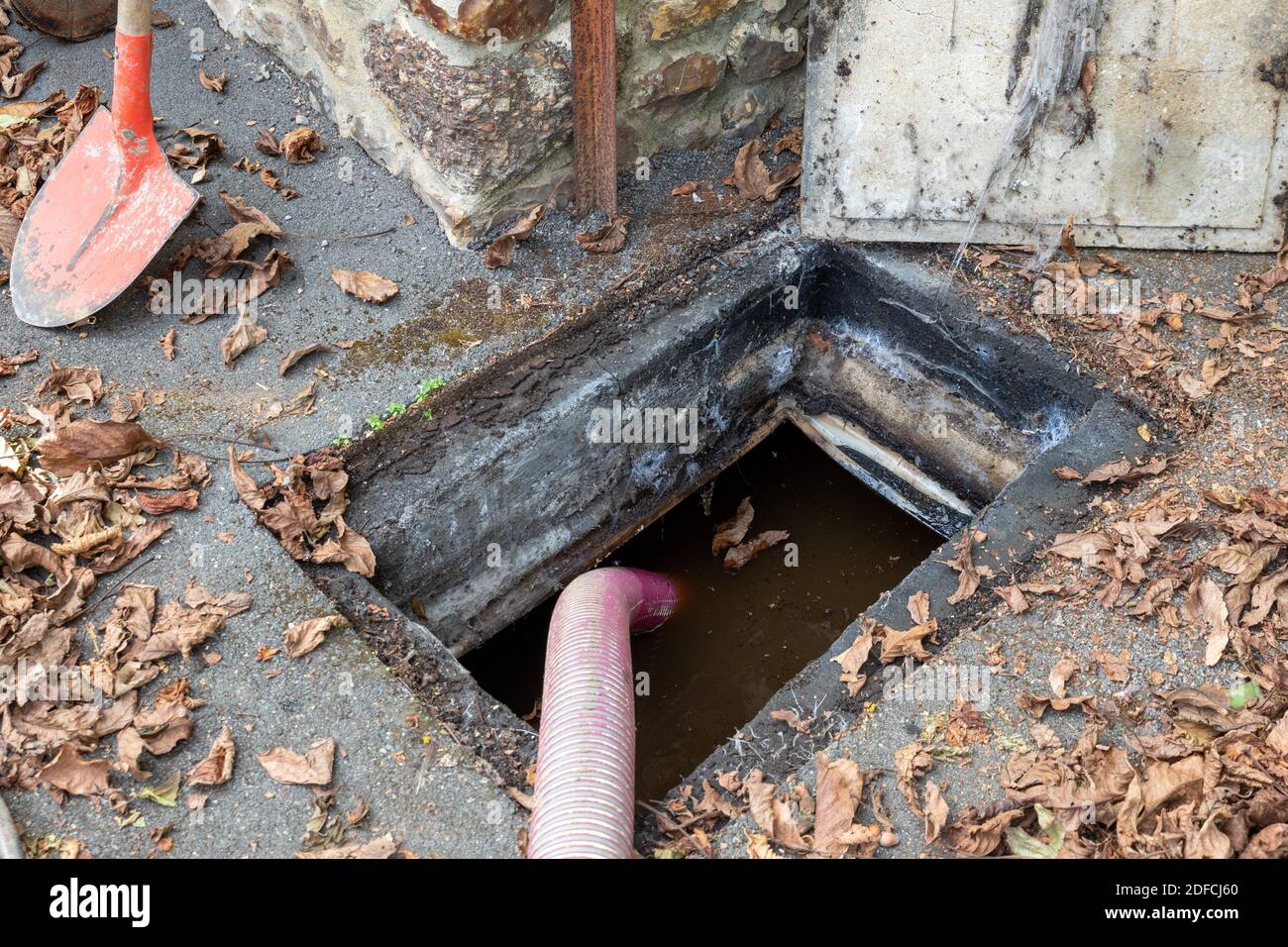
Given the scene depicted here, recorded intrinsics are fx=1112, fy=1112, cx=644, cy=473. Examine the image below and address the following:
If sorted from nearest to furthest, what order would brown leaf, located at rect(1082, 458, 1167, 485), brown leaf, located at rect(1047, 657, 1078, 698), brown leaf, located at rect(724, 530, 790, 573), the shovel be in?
brown leaf, located at rect(1047, 657, 1078, 698), brown leaf, located at rect(1082, 458, 1167, 485), the shovel, brown leaf, located at rect(724, 530, 790, 573)

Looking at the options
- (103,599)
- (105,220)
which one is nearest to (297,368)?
(105,220)

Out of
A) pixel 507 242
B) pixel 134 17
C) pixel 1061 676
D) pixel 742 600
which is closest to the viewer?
pixel 1061 676

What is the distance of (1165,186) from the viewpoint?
4.07 m

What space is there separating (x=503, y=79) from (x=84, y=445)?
1.82 m

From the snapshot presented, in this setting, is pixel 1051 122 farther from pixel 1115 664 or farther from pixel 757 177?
pixel 1115 664

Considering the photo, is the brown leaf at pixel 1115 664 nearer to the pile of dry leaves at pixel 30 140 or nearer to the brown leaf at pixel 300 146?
the brown leaf at pixel 300 146

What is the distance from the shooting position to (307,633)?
10.2 feet

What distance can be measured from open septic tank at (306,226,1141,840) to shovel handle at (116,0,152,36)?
1.62 meters

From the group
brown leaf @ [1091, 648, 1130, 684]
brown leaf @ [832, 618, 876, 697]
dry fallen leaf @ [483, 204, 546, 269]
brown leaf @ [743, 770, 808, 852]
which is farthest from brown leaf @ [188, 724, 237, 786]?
brown leaf @ [1091, 648, 1130, 684]

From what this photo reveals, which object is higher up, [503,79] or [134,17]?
[134,17]

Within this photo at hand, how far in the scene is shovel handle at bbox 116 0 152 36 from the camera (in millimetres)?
3703

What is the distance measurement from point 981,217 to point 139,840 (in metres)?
3.46

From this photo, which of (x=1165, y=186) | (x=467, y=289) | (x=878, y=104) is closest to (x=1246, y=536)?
(x=1165, y=186)

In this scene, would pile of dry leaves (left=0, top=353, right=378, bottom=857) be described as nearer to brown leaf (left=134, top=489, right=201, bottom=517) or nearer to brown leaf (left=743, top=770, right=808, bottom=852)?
brown leaf (left=134, top=489, right=201, bottom=517)
